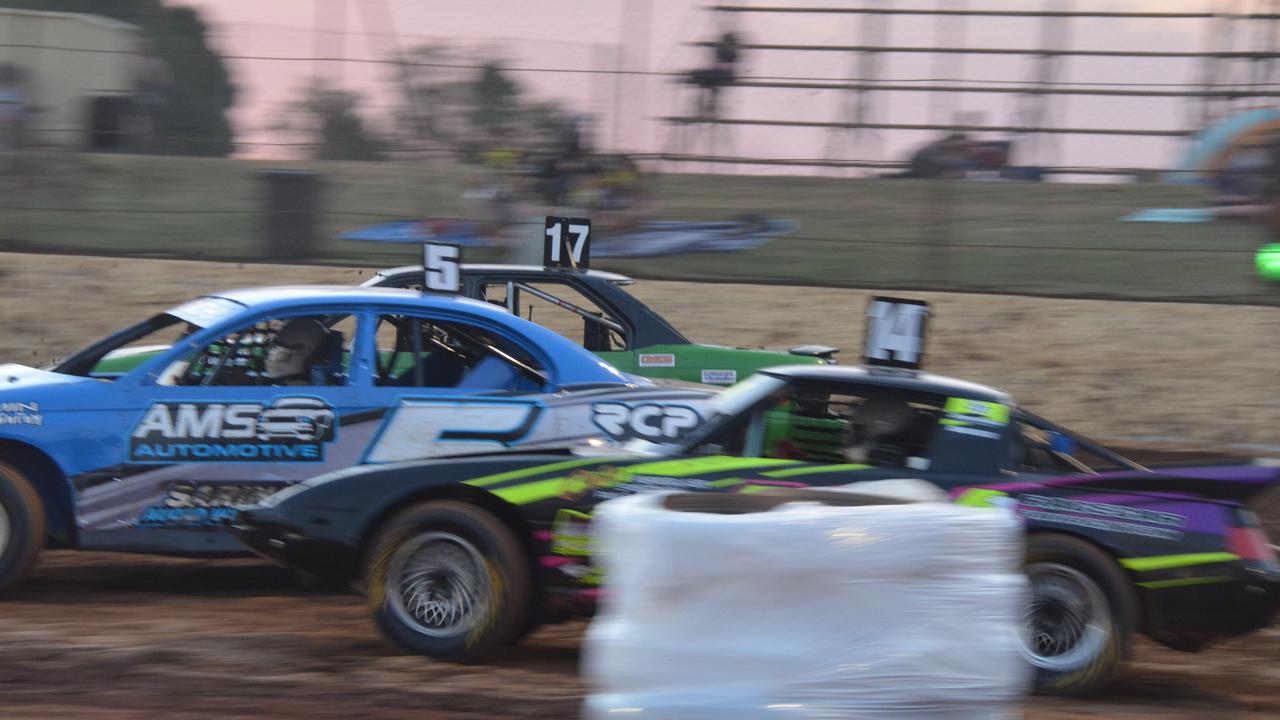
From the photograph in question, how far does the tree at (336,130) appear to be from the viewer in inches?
707

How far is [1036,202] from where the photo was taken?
59.7 feet

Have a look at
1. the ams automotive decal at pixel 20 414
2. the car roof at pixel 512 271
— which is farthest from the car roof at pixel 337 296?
the car roof at pixel 512 271

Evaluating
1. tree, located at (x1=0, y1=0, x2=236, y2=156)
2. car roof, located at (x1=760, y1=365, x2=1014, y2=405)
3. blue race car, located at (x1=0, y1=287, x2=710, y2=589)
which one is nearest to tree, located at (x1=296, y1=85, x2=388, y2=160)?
tree, located at (x1=0, y1=0, x2=236, y2=156)

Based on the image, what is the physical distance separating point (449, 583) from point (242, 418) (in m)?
1.58

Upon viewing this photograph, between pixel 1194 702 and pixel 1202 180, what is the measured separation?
14.7 m

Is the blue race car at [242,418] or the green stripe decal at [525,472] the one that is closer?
the green stripe decal at [525,472]

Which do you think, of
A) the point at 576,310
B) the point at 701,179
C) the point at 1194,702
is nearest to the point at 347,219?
the point at 701,179

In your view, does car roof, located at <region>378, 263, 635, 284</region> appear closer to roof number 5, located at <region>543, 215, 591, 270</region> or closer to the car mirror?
roof number 5, located at <region>543, 215, 591, 270</region>

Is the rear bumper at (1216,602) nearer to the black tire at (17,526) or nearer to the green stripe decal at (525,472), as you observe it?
the green stripe decal at (525,472)

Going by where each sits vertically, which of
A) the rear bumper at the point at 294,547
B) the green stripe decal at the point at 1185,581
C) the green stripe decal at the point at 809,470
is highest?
the green stripe decal at the point at 809,470

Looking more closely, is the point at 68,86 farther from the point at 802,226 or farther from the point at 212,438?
the point at 212,438

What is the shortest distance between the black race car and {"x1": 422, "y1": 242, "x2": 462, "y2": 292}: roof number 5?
300cm

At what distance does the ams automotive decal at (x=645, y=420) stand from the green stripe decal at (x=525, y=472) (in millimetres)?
1016

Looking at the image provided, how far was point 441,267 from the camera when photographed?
8711 millimetres
